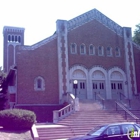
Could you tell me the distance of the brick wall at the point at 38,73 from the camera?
27172 millimetres

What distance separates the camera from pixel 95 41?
31.7 meters

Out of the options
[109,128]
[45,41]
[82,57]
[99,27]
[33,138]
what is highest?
[99,27]

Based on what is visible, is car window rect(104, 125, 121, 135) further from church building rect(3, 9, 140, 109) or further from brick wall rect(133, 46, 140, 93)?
brick wall rect(133, 46, 140, 93)

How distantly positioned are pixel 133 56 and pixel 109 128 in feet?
73.5

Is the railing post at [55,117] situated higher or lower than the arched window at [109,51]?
lower

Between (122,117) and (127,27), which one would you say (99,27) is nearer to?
(127,27)

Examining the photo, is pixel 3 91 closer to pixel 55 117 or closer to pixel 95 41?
pixel 95 41

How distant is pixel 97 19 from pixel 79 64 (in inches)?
281

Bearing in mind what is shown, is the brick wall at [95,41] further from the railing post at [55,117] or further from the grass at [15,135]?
the grass at [15,135]

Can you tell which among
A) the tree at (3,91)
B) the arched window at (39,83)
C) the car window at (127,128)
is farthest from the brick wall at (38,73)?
the car window at (127,128)

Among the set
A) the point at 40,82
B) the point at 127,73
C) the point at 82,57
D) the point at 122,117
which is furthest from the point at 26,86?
the point at 127,73

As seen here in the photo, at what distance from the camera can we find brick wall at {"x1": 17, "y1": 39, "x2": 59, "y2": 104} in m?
27.2

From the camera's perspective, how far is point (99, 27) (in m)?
32.5

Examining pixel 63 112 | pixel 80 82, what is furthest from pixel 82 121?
pixel 80 82
